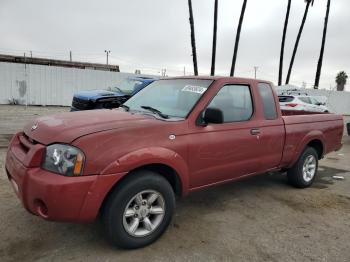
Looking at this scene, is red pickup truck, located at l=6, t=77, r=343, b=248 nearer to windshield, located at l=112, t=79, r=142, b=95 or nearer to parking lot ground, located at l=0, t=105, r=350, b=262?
parking lot ground, located at l=0, t=105, r=350, b=262

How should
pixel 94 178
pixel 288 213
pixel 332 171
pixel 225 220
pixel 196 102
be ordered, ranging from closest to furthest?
pixel 94 178, pixel 196 102, pixel 225 220, pixel 288 213, pixel 332 171

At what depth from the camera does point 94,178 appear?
3.00 metres

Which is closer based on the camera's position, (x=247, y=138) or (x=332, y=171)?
(x=247, y=138)

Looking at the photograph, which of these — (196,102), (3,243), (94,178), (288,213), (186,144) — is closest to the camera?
(94,178)

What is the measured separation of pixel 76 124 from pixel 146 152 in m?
0.74

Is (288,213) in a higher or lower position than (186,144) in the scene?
lower

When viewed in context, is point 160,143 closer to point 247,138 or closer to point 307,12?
point 247,138

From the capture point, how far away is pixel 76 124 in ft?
11.0

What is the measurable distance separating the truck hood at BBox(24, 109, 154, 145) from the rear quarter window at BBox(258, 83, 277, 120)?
6.19 feet

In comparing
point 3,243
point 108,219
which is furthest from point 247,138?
point 3,243

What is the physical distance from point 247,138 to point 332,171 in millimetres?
3952

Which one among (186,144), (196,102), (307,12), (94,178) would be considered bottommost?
(94,178)

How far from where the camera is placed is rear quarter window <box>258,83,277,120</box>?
4875 mm

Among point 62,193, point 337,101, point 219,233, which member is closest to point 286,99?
point 219,233
